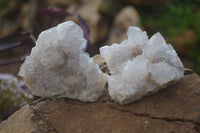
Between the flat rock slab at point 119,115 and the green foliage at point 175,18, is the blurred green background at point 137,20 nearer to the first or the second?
the green foliage at point 175,18

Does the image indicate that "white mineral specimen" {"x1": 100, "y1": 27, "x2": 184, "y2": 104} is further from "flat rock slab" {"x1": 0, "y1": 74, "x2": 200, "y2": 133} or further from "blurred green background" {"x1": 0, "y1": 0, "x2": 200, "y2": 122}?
"blurred green background" {"x1": 0, "y1": 0, "x2": 200, "y2": 122}

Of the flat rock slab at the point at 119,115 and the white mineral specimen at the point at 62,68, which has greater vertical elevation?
the white mineral specimen at the point at 62,68

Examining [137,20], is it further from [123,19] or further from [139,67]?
[139,67]

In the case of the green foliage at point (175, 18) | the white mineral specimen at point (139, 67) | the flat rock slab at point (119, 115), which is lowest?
the green foliage at point (175, 18)

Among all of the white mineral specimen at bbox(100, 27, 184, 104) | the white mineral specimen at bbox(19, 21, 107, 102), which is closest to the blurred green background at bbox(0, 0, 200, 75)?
the white mineral specimen at bbox(100, 27, 184, 104)

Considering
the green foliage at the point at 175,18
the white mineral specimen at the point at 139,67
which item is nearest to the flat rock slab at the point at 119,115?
the white mineral specimen at the point at 139,67

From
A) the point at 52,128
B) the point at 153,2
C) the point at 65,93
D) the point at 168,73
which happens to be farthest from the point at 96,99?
the point at 153,2

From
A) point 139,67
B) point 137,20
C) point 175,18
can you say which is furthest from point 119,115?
point 175,18
